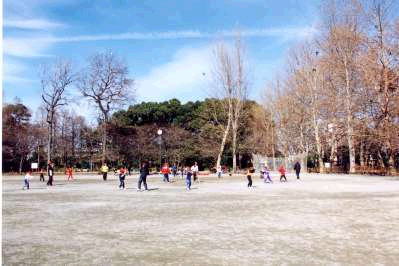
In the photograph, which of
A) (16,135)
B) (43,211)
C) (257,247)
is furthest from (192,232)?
(16,135)

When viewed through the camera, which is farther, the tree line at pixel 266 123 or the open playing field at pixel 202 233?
the tree line at pixel 266 123

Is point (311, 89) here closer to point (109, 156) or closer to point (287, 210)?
point (109, 156)

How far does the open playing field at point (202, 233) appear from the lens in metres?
7.91

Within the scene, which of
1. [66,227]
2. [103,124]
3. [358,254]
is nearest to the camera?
[358,254]

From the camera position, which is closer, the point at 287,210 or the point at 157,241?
the point at 157,241

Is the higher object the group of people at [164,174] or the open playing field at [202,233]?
the group of people at [164,174]

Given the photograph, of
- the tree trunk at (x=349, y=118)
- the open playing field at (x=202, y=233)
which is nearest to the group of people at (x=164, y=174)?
the tree trunk at (x=349, y=118)

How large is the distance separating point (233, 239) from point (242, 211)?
4.98 metres

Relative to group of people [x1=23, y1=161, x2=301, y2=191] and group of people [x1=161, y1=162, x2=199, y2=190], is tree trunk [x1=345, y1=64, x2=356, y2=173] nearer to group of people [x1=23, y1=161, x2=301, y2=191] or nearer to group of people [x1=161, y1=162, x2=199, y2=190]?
group of people [x1=23, y1=161, x2=301, y2=191]

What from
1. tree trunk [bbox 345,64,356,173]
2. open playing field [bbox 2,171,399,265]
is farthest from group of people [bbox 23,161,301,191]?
open playing field [bbox 2,171,399,265]

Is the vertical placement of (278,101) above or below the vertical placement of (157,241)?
above

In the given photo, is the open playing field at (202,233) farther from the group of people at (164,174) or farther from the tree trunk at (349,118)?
the tree trunk at (349,118)

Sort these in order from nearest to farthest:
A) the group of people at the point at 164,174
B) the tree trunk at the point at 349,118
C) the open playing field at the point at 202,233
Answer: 1. the open playing field at the point at 202,233
2. the group of people at the point at 164,174
3. the tree trunk at the point at 349,118

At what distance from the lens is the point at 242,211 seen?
48.0ft
